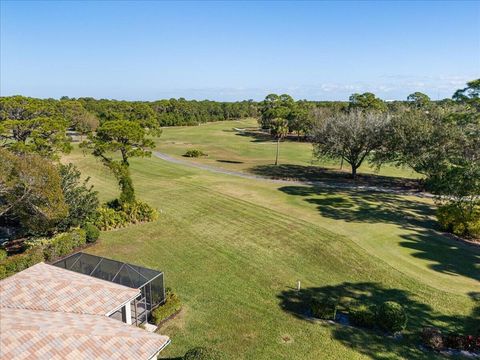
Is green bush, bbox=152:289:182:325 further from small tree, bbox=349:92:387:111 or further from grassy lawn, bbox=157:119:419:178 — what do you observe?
small tree, bbox=349:92:387:111

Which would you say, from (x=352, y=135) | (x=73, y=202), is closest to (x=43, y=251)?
(x=73, y=202)

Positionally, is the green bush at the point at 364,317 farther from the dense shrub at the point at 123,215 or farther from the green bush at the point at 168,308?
the dense shrub at the point at 123,215

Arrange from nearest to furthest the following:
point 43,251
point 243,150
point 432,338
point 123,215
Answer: point 432,338 → point 43,251 → point 123,215 → point 243,150

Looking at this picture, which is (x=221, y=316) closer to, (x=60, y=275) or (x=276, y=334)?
(x=276, y=334)

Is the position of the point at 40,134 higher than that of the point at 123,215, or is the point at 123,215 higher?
the point at 40,134

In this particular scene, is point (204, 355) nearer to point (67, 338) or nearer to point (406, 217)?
point (67, 338)

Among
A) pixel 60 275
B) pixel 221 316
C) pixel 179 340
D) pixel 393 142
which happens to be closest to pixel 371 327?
pixel 221 316

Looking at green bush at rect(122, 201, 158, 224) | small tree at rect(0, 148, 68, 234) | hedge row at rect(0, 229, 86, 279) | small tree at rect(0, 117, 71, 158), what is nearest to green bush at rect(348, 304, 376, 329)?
hedge row at rect(0, 229, 86, 279)

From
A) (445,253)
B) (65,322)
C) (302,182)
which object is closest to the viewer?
(65,322)

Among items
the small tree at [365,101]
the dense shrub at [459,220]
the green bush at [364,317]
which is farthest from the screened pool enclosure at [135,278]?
the small tree at [365,101]
